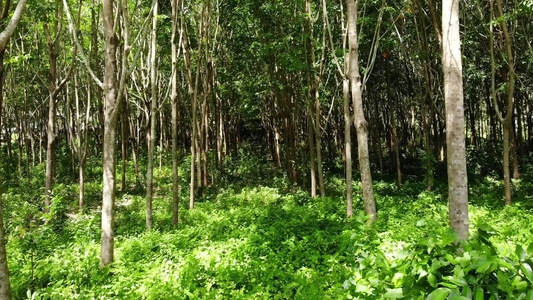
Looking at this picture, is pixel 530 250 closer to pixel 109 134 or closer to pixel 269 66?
pixel 109 134

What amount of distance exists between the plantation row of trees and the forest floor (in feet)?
2.23

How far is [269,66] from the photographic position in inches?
598

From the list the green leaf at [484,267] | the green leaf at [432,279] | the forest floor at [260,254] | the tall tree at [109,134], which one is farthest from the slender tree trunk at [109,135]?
the green leaf at [484,267]

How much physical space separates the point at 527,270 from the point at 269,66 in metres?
14.3

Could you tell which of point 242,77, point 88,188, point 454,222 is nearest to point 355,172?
point 242,77

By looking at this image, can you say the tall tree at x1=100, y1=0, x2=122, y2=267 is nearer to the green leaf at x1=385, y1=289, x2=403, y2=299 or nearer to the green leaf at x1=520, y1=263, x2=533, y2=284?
the green leaf at x1=385, y1=289, x2=403, y2=299

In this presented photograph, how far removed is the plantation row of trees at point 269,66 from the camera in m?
6.00

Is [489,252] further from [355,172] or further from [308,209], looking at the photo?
[355,172]

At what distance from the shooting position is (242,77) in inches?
690

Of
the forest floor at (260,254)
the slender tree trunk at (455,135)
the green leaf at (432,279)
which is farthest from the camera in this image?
the slender tree trunk at (455,135)

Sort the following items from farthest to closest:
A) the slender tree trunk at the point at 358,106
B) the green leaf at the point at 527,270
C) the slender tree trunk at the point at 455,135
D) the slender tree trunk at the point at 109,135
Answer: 1. the slender tree trunk at the point at 358,106
2. the slender tree trunk at the point at 109,135
3. the slender tree trunk at the point at 455,135
4. the green leaf at the point at 527,270

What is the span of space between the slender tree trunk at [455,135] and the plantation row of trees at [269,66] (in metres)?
0.01

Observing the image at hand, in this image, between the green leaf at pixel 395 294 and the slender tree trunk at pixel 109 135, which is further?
the slender tree trunk at pixel 109 135

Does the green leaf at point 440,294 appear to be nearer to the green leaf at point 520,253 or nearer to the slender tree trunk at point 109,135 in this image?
the green leaf at point 520,253
